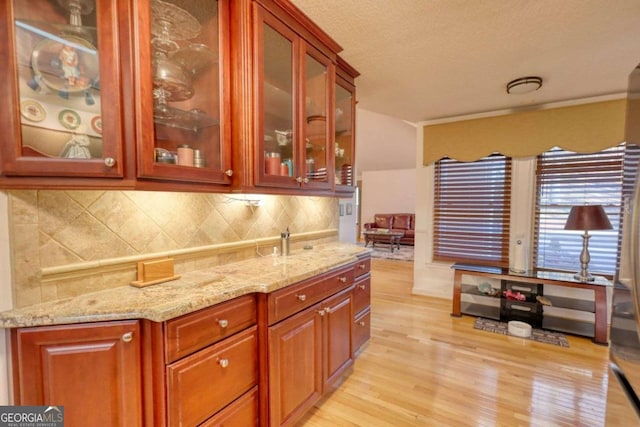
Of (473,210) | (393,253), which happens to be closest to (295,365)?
(473,210)

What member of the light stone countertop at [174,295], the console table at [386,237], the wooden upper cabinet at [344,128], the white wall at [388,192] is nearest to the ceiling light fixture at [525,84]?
the wooden upper cabinet at [344,128]

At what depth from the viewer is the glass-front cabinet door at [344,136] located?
2.32m

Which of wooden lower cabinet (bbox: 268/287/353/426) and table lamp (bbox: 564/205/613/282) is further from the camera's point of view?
table lamp (bbox: 564/205/613/282)

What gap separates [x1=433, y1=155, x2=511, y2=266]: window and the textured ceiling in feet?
3.12

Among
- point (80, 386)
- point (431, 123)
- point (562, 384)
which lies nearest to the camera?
point (80, 386)

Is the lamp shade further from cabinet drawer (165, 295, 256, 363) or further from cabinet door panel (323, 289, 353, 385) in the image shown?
cabinet drawer (165, 295, 256, 363)

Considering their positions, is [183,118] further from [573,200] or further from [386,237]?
[386,237]

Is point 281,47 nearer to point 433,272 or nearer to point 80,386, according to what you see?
point 80,386

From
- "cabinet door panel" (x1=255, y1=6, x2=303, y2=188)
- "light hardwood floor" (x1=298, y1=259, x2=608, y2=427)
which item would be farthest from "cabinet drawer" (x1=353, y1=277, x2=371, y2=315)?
"cabinet door panel" (x1=255, y1=6, x2=303, y2=188)

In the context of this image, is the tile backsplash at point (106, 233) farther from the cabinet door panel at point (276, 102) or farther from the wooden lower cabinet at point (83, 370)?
the cabinet door panel at point (276, 102)

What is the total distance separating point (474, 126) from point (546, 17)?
1.97 m

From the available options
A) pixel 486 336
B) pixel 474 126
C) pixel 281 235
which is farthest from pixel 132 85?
pixel 474 126

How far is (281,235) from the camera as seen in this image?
2.13m

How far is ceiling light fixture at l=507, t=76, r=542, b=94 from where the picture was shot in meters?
2.48
